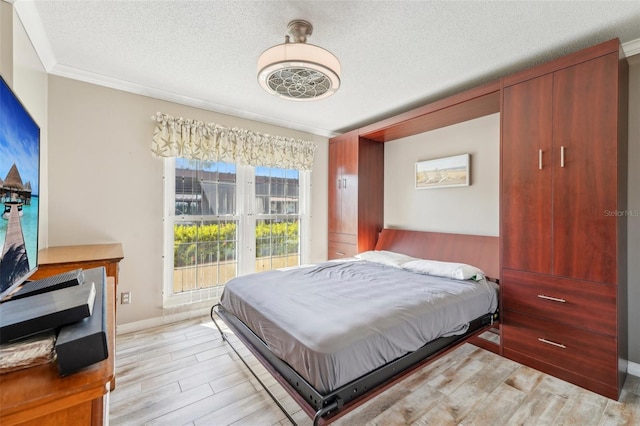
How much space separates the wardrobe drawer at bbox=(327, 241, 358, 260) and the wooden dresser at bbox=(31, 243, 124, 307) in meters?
2.76

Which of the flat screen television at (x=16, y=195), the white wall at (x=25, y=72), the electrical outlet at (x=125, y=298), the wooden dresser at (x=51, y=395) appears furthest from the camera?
the electrical outlet at (x=125, y=298)

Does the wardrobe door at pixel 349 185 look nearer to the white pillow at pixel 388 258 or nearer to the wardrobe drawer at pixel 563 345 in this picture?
the white pillow at pixel 388 258

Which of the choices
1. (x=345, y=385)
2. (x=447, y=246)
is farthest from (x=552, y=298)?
(x=345, y=385)

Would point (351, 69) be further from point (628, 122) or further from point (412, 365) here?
point (412, 365)

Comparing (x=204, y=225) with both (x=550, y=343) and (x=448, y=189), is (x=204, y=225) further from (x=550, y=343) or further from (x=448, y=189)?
(x=550, y=343)

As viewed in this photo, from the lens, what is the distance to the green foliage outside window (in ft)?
10.7

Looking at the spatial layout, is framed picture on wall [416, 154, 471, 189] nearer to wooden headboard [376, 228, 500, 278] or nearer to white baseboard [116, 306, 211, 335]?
wooden headboard [376, 228, 500, 278]

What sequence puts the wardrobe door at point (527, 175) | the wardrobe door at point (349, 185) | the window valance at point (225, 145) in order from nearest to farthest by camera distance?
the wardrobe door at point (527, 175) → the window valance at point (225, 145) → the wardrobe door at point (349, 185)

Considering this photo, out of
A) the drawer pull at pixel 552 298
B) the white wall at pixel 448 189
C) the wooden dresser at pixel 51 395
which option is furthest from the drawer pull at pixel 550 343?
the wooden dresser at pixel 51 395

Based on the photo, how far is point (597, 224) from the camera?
6.41 ft

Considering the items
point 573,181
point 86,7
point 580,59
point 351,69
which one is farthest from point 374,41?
point 86,7

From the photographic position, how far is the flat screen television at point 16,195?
100 cm

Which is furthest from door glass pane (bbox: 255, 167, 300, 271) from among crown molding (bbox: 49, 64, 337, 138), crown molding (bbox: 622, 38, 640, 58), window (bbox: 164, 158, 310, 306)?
crown molding (bbox: 622, 38, 640, 58)

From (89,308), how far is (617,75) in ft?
10.4
